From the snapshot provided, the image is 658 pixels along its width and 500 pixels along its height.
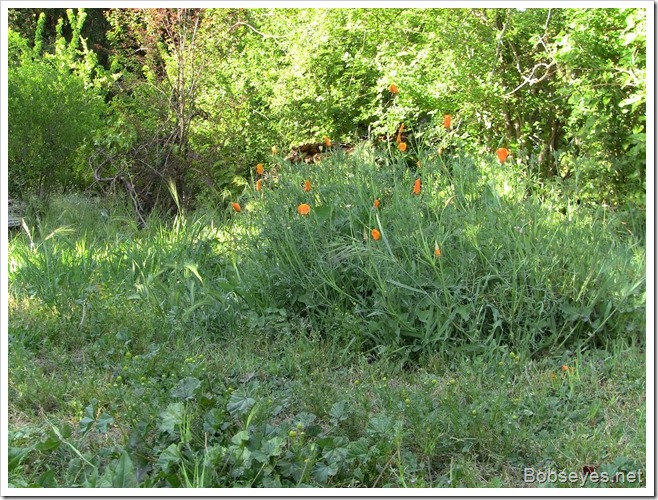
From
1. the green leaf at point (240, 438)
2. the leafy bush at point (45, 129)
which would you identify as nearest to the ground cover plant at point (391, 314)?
the green leaf at point (240, 438)

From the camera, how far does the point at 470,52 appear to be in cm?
616

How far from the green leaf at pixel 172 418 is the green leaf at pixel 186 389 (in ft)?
0.48

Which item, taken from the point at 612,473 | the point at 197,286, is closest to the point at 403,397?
the point at 612,473

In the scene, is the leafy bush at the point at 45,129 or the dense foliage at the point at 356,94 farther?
the leafy bush at the point at 45,129

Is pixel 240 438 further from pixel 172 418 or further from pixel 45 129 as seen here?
pixel 45 129

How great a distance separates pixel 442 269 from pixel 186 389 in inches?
49.1

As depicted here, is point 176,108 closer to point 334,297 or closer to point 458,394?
point 334,297

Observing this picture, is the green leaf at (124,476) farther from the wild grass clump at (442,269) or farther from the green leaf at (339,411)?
the wild grass clump at (442,269)

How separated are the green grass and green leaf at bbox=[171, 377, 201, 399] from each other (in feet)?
0.05

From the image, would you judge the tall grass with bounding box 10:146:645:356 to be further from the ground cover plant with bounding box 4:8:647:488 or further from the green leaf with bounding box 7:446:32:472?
the green leaf with bounding box 7:446:32:472

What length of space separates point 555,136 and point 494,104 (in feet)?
2.26

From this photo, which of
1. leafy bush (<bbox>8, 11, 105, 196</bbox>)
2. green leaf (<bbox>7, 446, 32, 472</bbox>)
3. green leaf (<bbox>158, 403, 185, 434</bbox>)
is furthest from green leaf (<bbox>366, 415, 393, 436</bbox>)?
leafy bush (<bbox>8, 11, 105, 196</bbox>)

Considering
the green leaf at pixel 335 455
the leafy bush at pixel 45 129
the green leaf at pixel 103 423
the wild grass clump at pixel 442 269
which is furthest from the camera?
the leafy bush at pixel 45 129

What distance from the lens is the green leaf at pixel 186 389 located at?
7.31ft
